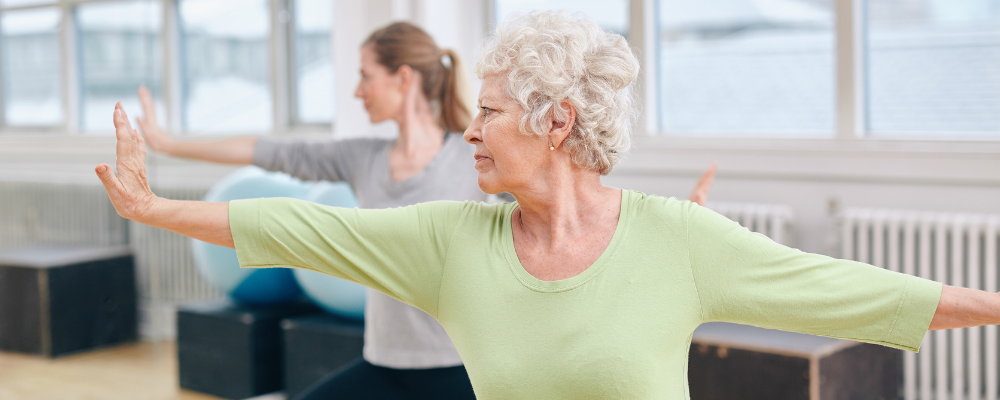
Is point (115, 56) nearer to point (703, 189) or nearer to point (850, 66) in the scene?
point (703, 189)

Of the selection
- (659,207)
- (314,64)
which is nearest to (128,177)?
(659,207)

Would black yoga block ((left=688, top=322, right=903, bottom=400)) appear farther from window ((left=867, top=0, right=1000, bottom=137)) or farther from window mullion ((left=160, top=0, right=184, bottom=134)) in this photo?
window mullion ((left=160, top=0, right=184, bottom=134))

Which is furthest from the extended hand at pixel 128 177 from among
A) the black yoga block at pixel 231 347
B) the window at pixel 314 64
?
the window at pixel 314 64

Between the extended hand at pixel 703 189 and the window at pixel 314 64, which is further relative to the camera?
the window at pixel 314 64

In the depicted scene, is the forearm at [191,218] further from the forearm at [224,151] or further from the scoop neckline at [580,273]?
the forearm at [224,151]

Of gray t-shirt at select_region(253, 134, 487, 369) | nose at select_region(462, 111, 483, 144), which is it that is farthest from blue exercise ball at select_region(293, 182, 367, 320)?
nose at select_region(462, 111, 483, 144)

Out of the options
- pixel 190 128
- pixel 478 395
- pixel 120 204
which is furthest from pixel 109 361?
pixel 478 395

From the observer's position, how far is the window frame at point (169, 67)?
2.24 metres

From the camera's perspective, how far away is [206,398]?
10.4 feet

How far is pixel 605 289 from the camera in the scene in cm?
118

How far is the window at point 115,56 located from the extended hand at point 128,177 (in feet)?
3.89

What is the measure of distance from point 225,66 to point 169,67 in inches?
19.3

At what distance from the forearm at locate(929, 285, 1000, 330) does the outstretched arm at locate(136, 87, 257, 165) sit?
61.5 inches

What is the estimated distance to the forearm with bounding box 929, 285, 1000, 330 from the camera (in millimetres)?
1052
